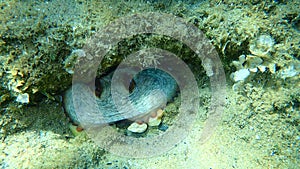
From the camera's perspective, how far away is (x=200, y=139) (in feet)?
6.78

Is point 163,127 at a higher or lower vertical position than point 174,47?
lower

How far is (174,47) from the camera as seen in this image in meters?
2.21

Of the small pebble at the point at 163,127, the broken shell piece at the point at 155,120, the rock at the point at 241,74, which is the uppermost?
the rock at the point at 241,74

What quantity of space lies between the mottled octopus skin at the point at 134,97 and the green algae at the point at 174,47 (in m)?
0.27

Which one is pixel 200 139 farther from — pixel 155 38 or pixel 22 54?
pixel 22 54

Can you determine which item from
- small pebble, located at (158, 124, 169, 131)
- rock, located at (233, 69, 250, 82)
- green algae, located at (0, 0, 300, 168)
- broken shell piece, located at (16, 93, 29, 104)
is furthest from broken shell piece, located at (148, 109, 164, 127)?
broken shell piece, located at (16, 93, 29, 104)

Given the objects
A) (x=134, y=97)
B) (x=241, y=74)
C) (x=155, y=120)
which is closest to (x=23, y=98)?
(x=134, y=97)

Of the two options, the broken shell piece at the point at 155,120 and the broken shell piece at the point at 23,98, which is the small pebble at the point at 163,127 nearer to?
the broken shell piece at the point at 155,120

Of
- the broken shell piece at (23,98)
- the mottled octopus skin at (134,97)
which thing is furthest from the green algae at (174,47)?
the mottled octopus skin at (134,97)

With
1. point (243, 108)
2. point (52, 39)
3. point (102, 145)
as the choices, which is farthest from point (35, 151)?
point (243, 108)

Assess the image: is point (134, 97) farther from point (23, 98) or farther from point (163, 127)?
point (23, 98)

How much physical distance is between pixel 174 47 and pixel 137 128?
949 millimetres

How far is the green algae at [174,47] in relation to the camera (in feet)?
6.18

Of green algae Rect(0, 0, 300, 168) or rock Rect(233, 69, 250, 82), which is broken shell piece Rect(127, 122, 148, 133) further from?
rock Rect(233, 69, 250, 82)
